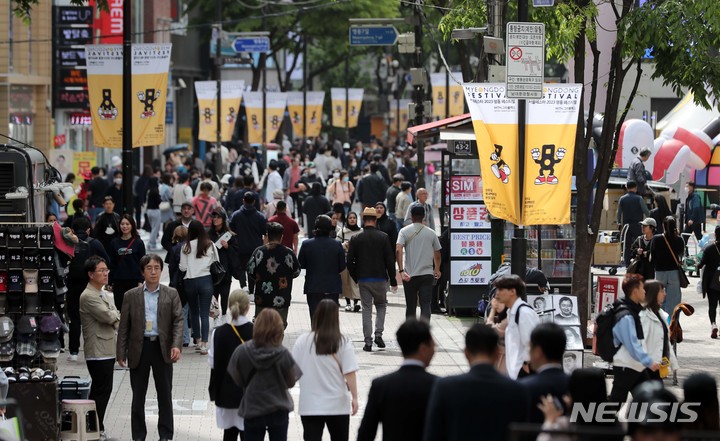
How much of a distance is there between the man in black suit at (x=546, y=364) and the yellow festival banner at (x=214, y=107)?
106 feet

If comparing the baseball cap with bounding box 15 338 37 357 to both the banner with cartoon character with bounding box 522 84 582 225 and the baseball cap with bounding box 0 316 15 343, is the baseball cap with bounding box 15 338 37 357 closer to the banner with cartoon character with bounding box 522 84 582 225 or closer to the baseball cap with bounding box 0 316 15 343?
the baseball cap with bounding box 0 316 15 343

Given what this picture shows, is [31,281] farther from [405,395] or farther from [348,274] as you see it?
[348,274]

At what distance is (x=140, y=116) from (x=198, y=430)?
27.5 ft

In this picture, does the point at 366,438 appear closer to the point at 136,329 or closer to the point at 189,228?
the point at 136,329

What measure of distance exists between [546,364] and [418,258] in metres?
9.98

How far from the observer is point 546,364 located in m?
8.08

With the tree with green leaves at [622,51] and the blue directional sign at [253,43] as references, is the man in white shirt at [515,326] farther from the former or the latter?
the blue directional sign at [253,43]

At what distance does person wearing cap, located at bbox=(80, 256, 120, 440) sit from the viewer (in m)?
12.7

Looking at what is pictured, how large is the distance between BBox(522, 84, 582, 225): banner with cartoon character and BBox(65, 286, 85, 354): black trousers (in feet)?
19.1

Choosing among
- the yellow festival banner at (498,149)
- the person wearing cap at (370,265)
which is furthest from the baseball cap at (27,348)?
the person wearing cap at (370,265)

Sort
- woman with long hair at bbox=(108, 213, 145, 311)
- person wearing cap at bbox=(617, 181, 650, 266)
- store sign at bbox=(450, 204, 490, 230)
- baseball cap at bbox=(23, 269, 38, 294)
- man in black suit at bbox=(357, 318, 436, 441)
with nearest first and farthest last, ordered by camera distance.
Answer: man in black suit at bbox=(357, 318, 436, 441), baseball cap at bbox=(23, 269, 38, 294), woman with long hair at bbox=(108, 213, 145, 311), store sign at bbox=(450, 204, 490, 230), person wearing cap at bbox=(617, 181, 650, 266)

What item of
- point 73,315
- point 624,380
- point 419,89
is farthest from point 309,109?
point 624,380

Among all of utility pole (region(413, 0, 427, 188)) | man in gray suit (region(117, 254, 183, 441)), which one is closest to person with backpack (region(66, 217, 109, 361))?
man in gray suit (region(117, 254, 183, 441))

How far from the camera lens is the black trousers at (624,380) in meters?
11.6
